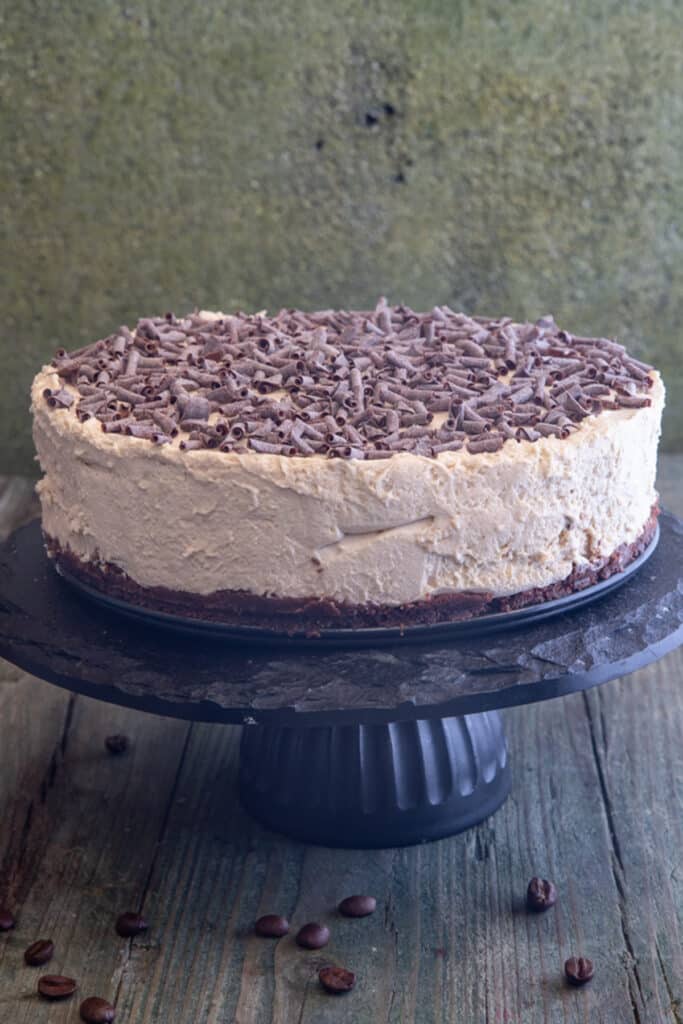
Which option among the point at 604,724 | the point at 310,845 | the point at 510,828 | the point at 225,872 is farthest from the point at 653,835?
the point at 225,872

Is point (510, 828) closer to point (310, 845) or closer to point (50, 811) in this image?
point (310, 845)

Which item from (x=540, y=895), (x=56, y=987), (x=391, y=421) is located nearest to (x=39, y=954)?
(x=56, y=987)

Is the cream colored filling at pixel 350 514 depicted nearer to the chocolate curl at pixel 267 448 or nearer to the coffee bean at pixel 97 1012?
the chocolate curl at pixel 267 448

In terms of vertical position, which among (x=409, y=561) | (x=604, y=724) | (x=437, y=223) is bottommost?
(x=604, y=724)

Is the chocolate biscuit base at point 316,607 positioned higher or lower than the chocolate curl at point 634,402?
lower

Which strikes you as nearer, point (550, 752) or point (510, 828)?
point (510, 828)

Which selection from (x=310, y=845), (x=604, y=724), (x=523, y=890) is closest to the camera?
(x=523, y=890)

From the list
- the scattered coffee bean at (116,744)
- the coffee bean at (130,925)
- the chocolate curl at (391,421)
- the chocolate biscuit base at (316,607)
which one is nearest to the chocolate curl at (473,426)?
the chocolate curl at (391,421)

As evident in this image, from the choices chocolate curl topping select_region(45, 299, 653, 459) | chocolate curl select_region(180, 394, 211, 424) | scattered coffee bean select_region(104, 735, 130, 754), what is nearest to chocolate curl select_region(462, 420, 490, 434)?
chocolate curl topping select_region(45, 299, 653, 459)
